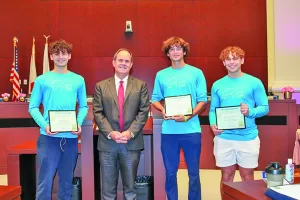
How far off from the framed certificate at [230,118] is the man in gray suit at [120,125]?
2.03 ft

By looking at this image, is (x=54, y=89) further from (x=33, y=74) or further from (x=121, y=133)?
(x=33, y=74)

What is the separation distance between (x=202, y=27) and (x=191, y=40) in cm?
35

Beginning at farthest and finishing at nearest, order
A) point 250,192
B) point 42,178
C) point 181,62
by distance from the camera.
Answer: point 181,62
point 42,178
point 250,192

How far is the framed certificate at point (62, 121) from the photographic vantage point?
2807 mm

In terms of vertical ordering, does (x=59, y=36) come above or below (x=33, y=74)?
above

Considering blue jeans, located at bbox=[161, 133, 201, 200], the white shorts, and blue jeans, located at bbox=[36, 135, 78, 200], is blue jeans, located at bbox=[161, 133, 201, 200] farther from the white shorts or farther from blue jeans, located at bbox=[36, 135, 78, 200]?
blue jeans, located at bbox=[36, 135, 78, 200]

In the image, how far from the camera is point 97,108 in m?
3.01

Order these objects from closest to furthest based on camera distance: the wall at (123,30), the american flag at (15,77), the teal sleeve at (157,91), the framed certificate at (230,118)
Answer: the framed certificate at (230,118), the teal sleeve at (157,91), the american flag at (15,77), the wall at (123,30)

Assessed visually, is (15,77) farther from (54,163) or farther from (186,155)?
(186,155)

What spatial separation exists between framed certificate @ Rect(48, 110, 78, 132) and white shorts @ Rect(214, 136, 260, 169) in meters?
1.19

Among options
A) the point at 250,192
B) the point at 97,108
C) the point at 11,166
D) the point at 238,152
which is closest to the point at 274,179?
the point at 250,192

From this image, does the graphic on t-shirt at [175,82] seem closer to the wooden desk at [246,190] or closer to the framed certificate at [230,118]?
the framed certificate at [230,118]

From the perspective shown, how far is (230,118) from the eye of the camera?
293 cm

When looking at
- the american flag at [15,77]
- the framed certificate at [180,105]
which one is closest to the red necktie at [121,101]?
the framed certificate at [180,105]
